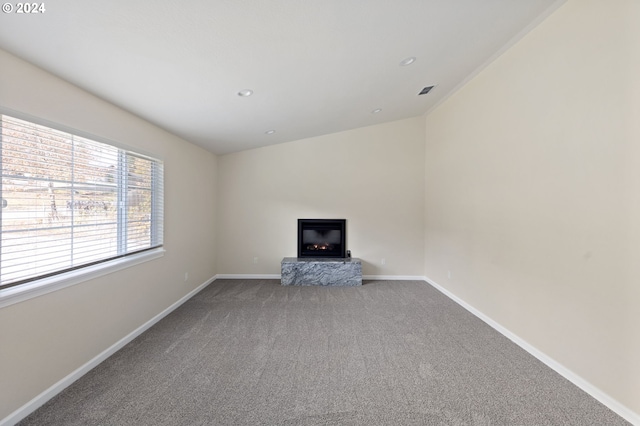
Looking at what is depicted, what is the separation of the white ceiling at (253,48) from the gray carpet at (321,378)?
243 cm

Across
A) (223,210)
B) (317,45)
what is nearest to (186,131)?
(223,210)

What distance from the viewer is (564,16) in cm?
209

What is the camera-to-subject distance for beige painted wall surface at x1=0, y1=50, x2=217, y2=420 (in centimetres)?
157

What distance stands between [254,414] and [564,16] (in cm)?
404

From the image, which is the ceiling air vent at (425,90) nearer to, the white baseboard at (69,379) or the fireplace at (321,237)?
the fireplace at (321,237)

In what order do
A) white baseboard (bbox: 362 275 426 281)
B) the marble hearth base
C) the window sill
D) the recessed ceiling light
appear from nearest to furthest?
the window sill < the recessed ceiling light < the marble hearth base < white baseboard (bbox: 362 275 426 281)

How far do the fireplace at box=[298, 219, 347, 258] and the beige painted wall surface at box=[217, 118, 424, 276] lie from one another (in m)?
0.13

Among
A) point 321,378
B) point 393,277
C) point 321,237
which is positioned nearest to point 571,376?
point 321,378

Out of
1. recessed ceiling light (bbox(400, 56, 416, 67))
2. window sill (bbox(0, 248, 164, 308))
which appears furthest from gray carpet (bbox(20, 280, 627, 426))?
recessed ceiling light (bbox(400, 56, 416, 67))

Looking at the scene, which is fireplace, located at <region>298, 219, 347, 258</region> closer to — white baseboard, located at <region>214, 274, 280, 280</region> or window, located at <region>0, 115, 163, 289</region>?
white baseboard, located at <region>214, 274, 280, 280</region>

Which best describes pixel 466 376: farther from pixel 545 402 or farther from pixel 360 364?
pixel 360 364

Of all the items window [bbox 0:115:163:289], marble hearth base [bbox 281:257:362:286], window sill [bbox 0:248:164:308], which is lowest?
marble hearth base [bbox 281:257:362:286]

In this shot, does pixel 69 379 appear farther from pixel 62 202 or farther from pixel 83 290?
pixel 62 202

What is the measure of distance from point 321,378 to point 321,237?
3.06m
